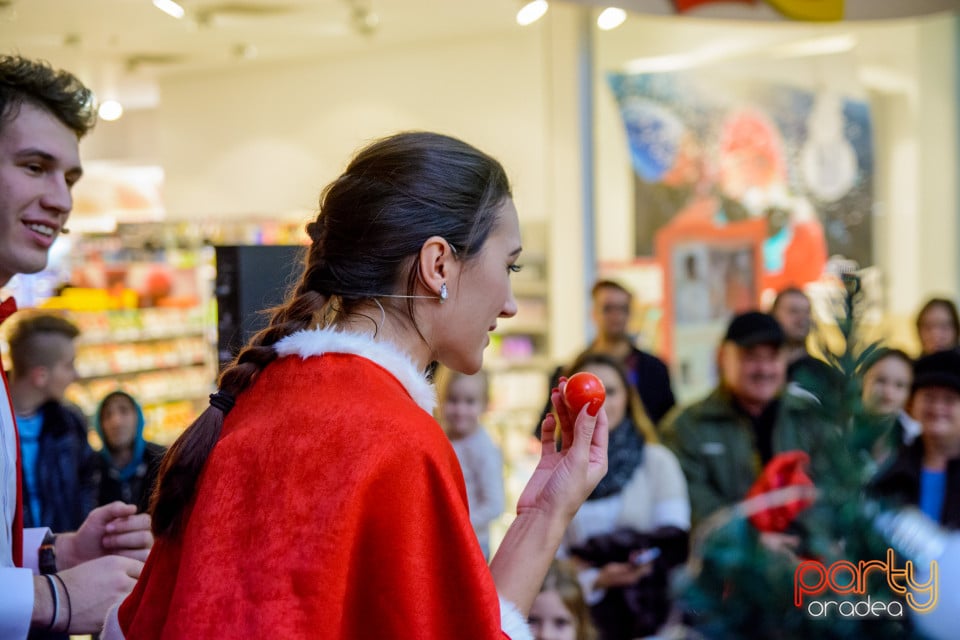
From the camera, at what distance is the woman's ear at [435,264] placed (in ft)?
4.29

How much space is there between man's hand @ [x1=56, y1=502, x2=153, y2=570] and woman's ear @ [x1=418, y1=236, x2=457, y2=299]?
2.19 ft

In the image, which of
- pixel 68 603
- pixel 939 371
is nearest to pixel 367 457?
pixel 68 603

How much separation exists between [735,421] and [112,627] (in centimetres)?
254

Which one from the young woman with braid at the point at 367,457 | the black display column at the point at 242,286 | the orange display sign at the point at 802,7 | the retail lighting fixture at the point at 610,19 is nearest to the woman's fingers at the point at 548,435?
the young woman with braid at the point at 367,457

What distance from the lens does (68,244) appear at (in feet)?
26.8

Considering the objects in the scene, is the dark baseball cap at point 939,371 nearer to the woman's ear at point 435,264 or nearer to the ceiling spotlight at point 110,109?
the woman's ear at point 435,264

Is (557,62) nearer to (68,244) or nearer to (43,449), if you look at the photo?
(68,244)

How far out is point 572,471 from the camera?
136 centimetres

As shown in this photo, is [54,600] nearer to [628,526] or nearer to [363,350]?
[363,350]

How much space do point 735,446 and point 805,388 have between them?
257 centimetres

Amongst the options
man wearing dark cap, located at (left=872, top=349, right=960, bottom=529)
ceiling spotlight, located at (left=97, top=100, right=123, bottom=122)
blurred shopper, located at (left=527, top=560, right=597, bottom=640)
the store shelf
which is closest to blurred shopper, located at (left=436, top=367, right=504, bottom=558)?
blurred shopper, located at (left=527, top=560, right=597, bottom=640)

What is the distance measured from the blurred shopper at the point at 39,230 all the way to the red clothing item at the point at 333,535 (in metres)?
0.44

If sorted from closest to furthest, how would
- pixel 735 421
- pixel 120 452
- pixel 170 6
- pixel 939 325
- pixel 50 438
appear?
pixel 120 452, pixel 50 438, pixel 735 421, pixel 939 325, pixel 170 6

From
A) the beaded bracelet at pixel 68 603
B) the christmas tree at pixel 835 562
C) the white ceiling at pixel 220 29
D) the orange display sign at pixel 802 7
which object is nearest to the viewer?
the christmas tree at pixel 835 562
